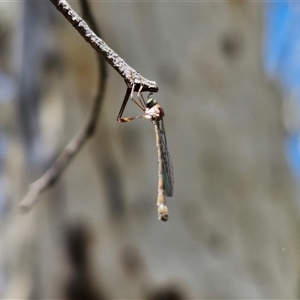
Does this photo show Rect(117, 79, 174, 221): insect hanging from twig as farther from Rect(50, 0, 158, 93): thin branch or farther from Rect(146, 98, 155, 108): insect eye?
Rect(50, 0, 158, 93): thin branch

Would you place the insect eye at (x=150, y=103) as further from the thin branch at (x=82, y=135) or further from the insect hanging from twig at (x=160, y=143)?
the thin branch at (x=82, y=135)

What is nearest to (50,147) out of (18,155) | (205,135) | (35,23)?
(18,155)

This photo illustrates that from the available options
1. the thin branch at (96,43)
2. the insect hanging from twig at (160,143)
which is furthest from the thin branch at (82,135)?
the thin branch at (96,43)

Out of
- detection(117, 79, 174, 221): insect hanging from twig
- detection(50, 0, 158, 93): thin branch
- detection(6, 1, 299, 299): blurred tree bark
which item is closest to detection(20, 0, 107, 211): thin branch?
detection(117, 79, 174, 221): insect hanging from twig

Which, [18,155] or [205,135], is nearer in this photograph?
[18,155]

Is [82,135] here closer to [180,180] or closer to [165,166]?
[165,166]

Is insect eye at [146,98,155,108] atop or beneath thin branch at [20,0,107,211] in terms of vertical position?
atop

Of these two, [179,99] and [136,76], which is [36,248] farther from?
[136,76]
